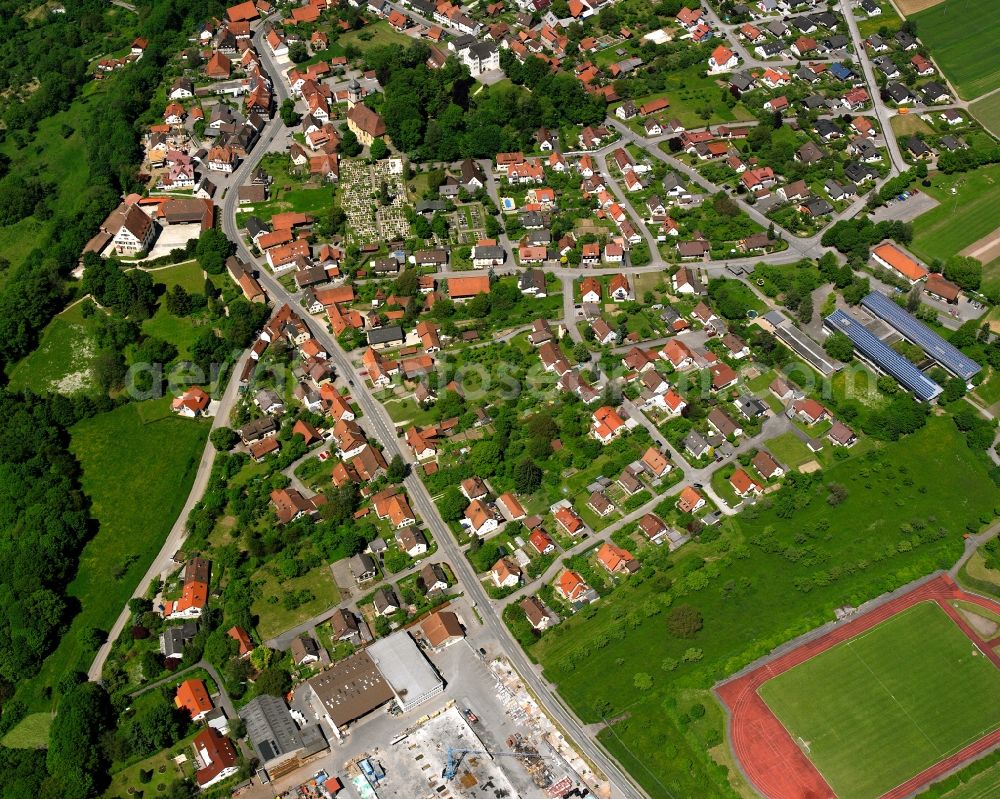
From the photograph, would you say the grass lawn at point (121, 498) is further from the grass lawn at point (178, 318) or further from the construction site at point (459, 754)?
the construction site at point (459, 754)

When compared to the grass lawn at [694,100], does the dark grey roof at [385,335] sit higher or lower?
lower

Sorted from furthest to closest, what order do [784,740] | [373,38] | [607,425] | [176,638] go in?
[373,38], [607,425], [176,638], [784,740]

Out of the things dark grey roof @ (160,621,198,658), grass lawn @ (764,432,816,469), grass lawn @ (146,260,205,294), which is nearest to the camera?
dark grey roof @ (160,621,198,658)

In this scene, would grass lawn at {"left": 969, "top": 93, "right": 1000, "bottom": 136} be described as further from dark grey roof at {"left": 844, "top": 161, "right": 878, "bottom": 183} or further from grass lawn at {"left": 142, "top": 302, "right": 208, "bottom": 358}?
grass lawn at {"left": 142, "top": 302, "right": 208, "bottom": 358}

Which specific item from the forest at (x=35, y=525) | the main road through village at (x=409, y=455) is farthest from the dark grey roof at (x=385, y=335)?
the forest at (x=35, y=525)

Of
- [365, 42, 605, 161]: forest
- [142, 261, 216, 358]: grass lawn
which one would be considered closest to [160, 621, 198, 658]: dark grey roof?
[142, 261, 216, 358]: grass lawn

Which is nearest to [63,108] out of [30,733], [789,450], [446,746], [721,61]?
[30,733]

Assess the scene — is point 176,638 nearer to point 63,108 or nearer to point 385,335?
point 385,335
